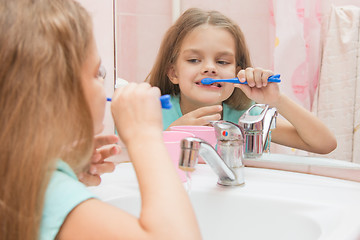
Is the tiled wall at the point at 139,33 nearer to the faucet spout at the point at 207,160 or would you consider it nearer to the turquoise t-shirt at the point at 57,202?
the faucet spout at the point at 207,160

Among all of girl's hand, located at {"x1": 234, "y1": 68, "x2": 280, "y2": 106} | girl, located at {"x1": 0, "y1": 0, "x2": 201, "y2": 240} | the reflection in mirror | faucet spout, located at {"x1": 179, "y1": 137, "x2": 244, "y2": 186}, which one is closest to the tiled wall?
the reflection in mirror

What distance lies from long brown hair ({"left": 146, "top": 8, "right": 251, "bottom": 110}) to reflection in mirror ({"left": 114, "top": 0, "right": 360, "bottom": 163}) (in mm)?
16

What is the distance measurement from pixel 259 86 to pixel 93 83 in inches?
16.2

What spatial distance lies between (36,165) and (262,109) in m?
0.49

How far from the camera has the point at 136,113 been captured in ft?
1.49

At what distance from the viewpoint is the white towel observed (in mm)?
754

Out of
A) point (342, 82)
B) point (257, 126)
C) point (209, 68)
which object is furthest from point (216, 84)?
point (342, 82)

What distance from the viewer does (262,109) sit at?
29.2 inches

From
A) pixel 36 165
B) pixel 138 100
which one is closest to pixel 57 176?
pixel 36 165

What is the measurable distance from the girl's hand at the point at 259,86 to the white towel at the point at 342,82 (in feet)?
0.34

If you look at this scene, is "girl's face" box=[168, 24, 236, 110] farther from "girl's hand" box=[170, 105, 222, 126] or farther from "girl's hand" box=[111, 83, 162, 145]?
"girl's hand" box=[111, 83, 162, 145]

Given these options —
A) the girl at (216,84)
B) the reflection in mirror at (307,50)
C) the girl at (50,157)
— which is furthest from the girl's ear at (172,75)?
the girl at (50,157)

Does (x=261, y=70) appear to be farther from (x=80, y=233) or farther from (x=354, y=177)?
(x=80, y=233)

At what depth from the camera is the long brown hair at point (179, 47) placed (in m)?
0.84
